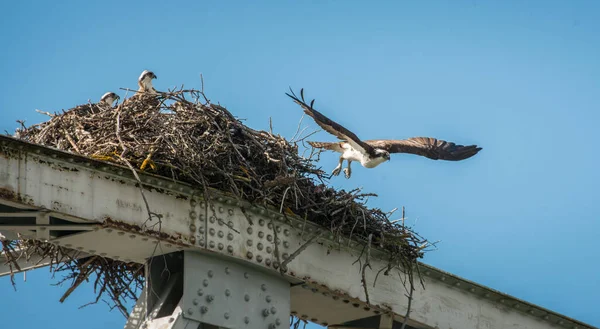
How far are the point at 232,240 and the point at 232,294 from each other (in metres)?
0.56

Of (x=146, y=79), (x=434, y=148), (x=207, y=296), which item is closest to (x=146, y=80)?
(x=146, y=79)

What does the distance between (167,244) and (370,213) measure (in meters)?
2.81

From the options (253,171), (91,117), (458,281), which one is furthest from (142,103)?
(458,281)

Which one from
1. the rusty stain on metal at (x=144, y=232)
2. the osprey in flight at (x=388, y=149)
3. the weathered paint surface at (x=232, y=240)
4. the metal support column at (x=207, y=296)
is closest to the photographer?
the weathered paint surface at (x=232, y=240)

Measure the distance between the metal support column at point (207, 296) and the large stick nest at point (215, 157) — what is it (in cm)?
76

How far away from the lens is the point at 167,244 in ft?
29.7

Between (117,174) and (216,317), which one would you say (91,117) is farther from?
(216,317)

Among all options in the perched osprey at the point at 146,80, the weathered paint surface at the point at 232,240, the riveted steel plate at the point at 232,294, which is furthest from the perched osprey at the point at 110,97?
the riveted steel plate at the point at 232,294

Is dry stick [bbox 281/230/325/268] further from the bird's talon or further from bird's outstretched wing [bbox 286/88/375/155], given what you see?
the bird's talon

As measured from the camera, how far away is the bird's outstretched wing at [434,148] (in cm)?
1440

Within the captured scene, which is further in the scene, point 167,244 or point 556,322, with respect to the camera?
point 556,322

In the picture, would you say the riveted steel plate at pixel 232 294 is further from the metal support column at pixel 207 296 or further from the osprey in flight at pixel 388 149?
the osprey in flight at pixel 388 149

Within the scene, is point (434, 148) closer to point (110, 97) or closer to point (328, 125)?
point (328, 125)

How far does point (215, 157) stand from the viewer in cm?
1010
